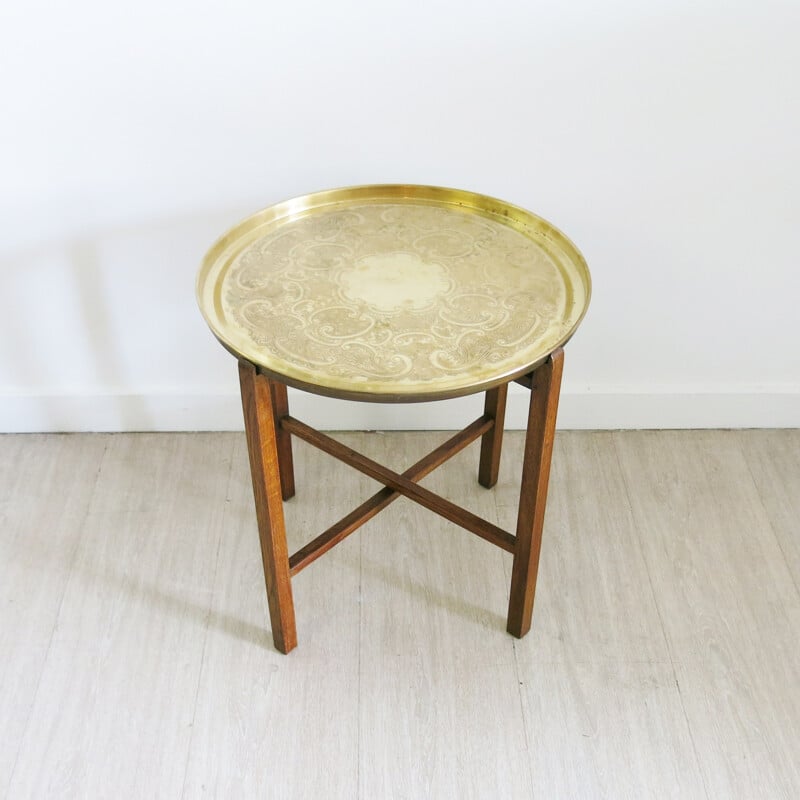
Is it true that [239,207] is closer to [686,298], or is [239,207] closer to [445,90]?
[445,90]

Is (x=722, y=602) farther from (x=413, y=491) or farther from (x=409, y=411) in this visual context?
(x=409, y=411)

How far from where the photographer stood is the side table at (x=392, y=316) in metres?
1.30

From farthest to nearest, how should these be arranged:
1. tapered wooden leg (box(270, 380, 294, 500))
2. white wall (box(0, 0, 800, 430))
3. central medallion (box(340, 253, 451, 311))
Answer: tapered wooden leg (box(270, 380, 294, 500))
white wall (box(0, 0, 800, 430))
central medallion (box(340, 253, 451, 311))

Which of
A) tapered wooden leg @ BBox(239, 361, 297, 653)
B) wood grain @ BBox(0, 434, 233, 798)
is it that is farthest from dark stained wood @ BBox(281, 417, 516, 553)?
wood grain @ BBox(0, 434, 233, 798)

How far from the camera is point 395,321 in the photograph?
1.37 meters

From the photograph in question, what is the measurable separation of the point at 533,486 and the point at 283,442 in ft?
1.97

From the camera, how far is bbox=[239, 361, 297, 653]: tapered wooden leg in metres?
1.35

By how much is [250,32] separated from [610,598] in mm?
1218

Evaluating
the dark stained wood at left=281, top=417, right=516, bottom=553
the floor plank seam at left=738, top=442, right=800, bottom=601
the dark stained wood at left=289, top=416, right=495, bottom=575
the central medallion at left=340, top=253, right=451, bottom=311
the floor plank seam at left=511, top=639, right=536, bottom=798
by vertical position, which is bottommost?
the floor plank seam at left=738, top=442, right=800, bottom=601

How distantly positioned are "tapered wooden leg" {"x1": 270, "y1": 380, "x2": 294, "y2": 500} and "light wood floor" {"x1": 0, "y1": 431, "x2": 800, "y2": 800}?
5cm

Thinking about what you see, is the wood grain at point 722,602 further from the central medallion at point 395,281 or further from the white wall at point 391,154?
the central medallion at point 395,281

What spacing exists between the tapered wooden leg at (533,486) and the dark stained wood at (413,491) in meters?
0.04

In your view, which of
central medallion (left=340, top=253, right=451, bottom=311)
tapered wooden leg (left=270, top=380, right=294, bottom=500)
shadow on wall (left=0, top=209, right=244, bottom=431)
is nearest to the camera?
central medallion (left=340, top=253, right=451, bottom=311)

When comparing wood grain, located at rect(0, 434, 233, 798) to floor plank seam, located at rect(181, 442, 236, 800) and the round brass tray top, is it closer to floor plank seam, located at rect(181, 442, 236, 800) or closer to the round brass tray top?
floor plank seam, located at rect(181, 442, 236, 800)
